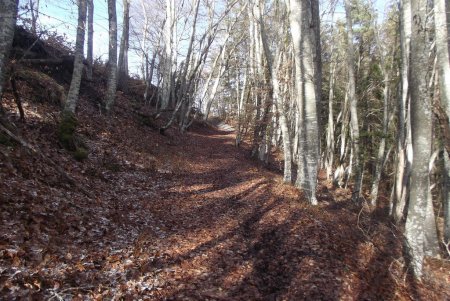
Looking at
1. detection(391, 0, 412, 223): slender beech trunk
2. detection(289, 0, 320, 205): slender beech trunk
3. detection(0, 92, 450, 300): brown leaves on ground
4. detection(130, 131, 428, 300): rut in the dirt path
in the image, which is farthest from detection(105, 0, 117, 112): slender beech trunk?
detection(391, 0, 412, 223): slender beech trunk

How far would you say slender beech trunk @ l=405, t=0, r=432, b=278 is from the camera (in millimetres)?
6363

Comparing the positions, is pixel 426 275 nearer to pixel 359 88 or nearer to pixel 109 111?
pixel 109 111

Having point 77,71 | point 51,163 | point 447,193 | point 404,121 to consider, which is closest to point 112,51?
point 77,71

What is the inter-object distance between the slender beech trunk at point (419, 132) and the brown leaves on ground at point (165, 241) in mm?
741

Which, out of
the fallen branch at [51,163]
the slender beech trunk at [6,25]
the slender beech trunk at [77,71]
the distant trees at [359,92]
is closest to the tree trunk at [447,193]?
the distant trees at [359,92]

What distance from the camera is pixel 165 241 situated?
20.9ft

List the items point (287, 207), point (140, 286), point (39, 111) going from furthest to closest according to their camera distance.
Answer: point (39, 111), point (287, 207), point (140, 286)

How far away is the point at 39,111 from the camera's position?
993 centimetres

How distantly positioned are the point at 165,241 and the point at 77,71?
21.9 ft

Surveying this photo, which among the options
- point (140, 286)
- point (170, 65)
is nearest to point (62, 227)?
point (140, 286)

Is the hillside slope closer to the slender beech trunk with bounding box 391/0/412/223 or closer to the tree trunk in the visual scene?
the tree trunk

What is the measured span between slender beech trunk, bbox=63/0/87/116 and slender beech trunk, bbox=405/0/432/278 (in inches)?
356

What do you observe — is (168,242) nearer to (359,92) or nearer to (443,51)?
(443,51)

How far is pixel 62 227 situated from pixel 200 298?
272cm
